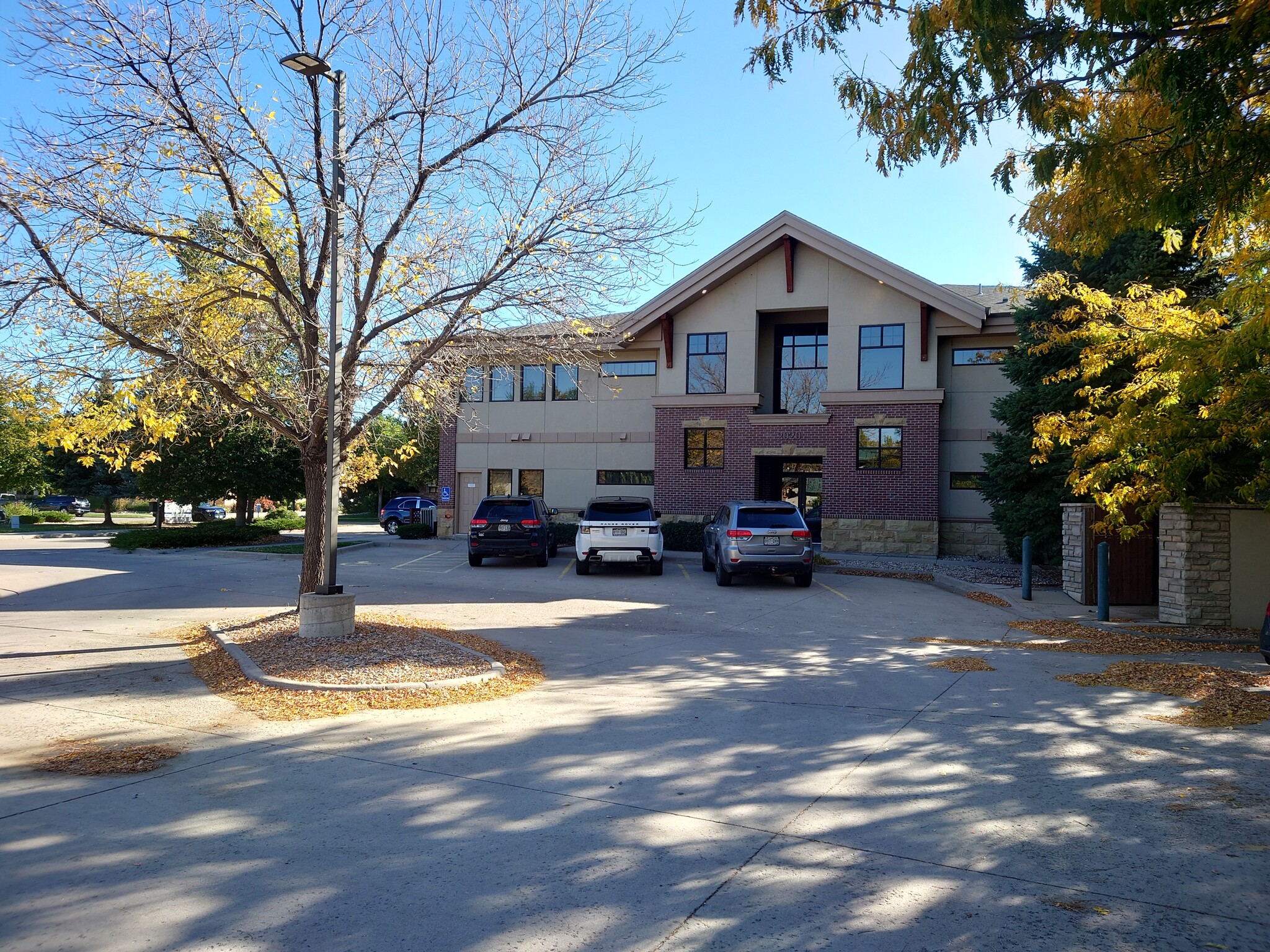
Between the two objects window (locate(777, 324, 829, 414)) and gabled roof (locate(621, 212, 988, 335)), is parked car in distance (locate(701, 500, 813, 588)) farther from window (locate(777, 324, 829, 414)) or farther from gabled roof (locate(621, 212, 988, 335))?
window (locate(777, 324, 829, 414))

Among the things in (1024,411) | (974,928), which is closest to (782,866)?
(974,928)

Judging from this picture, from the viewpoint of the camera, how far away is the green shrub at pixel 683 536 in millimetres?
24922

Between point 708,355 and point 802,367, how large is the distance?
9.57 feet

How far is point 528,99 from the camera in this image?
10.1 metres

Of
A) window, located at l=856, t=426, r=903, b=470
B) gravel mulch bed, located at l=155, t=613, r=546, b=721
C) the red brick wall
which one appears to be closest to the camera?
gravel mulch bed, located at l=155, t=613, r=546, b=721

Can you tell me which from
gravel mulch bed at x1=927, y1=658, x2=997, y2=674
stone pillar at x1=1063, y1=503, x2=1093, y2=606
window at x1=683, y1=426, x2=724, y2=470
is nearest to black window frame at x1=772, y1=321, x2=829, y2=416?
window at x1=683, y1=426, x2=724, y2=470

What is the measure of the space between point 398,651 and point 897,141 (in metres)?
7.66

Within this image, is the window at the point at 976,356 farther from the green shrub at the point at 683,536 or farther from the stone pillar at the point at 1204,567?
the stone pillar at the point at 1204,567

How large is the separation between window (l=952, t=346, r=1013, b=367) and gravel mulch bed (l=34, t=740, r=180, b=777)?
23.1m

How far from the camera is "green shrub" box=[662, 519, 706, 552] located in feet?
81.8

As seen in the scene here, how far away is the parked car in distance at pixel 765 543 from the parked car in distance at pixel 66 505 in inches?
2019

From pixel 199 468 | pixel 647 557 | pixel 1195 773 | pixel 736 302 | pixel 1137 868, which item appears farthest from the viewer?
pixel 199 468

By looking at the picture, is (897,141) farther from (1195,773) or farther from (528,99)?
(1195,773)

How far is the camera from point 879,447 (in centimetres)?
2488
